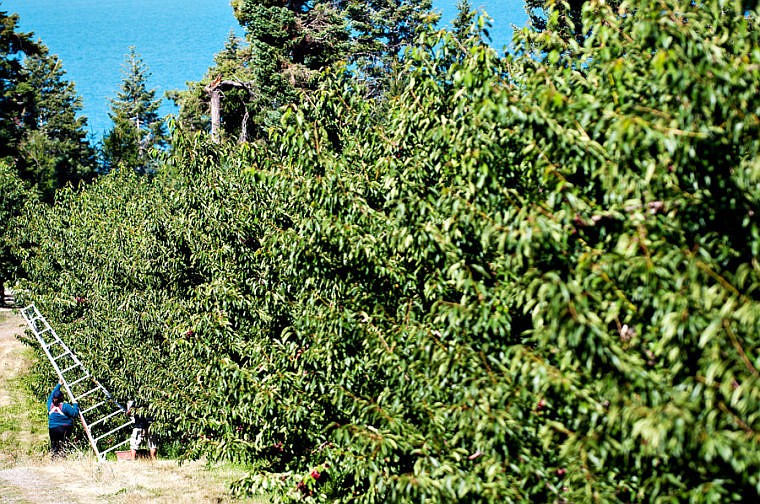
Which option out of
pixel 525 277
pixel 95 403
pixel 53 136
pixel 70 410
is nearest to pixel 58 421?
pixel 70 410

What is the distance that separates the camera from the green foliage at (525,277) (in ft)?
14.0

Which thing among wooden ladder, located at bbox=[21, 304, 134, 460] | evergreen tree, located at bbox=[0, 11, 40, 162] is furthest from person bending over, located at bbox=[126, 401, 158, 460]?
evergreen tree, located at bbox=[0, 11, 40, 162]

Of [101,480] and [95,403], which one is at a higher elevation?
[95,403]

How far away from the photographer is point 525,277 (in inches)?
191

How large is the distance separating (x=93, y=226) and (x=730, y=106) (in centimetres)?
1658

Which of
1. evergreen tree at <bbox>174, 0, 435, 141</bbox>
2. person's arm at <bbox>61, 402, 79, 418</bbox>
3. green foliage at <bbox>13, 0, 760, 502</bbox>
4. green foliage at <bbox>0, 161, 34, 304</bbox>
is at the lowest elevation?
person's arm at <bbox>61, 402, 79, 418</bbox>

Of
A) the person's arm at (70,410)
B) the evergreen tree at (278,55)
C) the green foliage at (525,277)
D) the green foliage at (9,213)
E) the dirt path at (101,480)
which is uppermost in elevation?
the evergreen tree at (278,55)

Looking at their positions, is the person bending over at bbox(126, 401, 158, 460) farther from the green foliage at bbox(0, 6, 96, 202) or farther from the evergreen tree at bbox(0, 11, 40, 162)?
the evergreen tree at bbox(0, 11, 40, 162)

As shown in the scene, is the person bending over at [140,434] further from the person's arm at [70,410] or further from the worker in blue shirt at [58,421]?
the worker in blue shirt at [58,421]

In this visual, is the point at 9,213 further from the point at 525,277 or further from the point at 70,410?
the point at 525,277

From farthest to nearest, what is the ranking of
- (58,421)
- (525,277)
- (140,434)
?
(140,434)
(58,421)
(525,277)

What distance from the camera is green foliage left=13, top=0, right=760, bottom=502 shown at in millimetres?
4254

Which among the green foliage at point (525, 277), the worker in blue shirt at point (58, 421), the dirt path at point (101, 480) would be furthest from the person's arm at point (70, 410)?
the green foliage at point (525, 277)

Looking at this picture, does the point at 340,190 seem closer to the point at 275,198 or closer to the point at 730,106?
the point at 275,198
